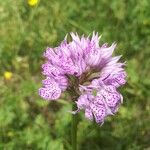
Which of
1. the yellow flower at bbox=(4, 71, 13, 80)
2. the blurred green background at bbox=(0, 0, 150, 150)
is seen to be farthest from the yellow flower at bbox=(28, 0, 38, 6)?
the yellow flower at bbox=(4, 71, 13, 80)

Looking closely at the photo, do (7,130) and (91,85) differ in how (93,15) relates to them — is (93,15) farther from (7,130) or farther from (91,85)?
(91,85)

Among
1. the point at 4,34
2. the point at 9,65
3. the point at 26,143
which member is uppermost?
the point at 4,34

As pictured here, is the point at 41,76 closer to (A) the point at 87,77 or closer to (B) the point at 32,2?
(B) the point at 32,2

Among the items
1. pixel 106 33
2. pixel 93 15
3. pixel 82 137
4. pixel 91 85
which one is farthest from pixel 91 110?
pixel 93 15

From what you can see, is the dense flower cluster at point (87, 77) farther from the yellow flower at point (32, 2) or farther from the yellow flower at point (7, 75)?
the yellow flower at point (32, 2)

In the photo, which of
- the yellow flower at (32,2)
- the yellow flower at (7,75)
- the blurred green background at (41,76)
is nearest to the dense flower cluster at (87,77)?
the blurred green background at (41,76)

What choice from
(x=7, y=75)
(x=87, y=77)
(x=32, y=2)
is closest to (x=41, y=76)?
(x=7, y=75)

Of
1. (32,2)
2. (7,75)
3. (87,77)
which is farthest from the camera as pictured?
(32,2)

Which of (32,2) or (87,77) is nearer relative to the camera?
(87,77)
